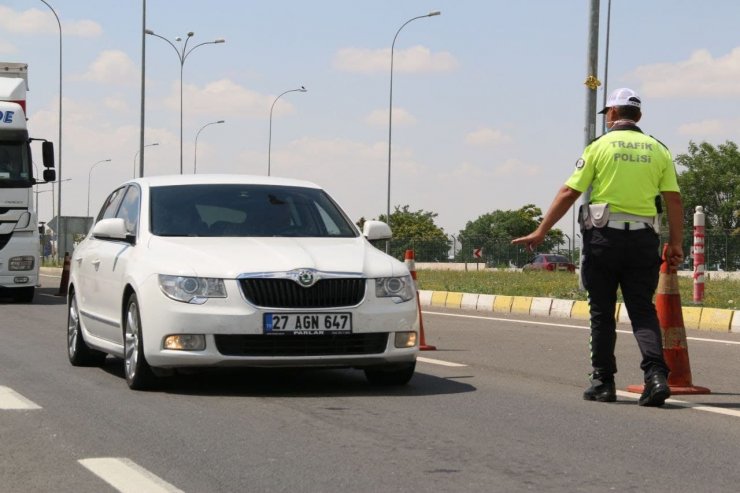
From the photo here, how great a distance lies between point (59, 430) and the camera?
7.34 metres

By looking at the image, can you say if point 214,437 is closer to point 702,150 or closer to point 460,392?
point 460,392

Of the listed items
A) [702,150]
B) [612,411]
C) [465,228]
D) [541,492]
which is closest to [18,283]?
[612,411]

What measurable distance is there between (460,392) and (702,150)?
98466 mm

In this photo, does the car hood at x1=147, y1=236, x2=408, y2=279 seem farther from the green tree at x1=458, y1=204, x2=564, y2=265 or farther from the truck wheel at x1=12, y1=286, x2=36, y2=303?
the green tree at x1=458, y1=204, x2=564, y2=265

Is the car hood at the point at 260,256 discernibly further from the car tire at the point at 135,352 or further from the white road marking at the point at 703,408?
the white road marking at the point at 703,408

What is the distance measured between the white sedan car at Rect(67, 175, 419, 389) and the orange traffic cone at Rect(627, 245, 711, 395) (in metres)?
1.64

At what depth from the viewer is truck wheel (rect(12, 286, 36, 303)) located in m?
24.4

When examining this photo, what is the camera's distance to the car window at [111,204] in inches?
443

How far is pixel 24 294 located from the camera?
2452 cm

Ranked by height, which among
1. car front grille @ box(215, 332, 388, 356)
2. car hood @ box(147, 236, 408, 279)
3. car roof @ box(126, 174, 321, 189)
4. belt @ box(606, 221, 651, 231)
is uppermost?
car roof @ box(126, 174, 321, 189)

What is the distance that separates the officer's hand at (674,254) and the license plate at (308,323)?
206cm

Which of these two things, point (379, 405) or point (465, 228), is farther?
point (465, 228)

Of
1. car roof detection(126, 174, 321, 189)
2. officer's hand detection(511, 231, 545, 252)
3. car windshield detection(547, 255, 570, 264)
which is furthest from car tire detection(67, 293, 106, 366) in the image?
car windshield detection(547, 255, 570, 264)

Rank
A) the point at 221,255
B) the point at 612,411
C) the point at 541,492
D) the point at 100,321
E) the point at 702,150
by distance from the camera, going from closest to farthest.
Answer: the point at 541,492
the point at 612,411
the point at 221,255
the point at 100,321
the point at 702,150
